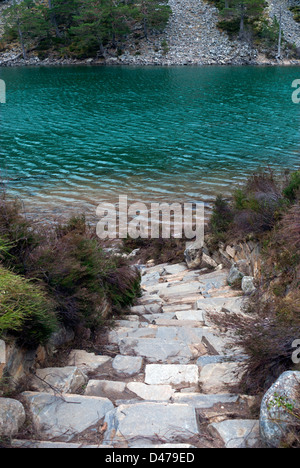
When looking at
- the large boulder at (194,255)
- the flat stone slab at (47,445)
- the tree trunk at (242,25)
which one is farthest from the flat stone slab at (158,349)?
the tree trunk at (242,25)

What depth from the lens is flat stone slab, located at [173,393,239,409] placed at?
3494 millimetres

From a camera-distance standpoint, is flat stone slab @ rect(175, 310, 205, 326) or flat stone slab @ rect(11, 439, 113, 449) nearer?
flat stone slab @ rect(11, 439, 113, 449)

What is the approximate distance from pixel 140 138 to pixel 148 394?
19.9 meters

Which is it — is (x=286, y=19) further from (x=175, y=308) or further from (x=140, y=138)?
(x=175, y=308)

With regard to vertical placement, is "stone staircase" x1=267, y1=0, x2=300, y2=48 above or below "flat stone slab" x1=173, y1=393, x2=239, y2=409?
above

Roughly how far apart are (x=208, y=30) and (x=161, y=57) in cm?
1173

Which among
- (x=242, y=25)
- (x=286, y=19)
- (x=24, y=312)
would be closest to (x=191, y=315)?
(x=24, y=312)

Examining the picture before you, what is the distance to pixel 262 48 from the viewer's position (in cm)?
6356

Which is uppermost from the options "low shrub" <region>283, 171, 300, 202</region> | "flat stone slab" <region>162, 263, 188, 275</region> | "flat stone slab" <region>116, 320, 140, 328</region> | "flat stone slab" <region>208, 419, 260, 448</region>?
"low shrub" <region>283, 171, 300, 202</region>

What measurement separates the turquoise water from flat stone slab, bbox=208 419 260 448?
5413 mm

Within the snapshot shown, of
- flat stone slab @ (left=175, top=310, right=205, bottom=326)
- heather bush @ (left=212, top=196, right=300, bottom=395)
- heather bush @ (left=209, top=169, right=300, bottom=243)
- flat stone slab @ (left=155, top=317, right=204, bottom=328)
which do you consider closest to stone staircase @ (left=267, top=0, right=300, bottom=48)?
heather bush @ (left=209, top=169, right=300, bottom=243)

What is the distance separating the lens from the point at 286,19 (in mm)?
70438

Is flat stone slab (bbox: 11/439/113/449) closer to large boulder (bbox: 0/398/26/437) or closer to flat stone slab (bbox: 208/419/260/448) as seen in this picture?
large boulder (bbox: 0/398/26/437)

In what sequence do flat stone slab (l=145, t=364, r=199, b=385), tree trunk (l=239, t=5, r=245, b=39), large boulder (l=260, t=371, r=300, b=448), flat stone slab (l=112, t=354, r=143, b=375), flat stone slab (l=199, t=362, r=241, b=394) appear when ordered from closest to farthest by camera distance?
large boulder (l=260, t=371, r=300, b=448) → flat stone slab (l=199, t=362, r=241, b=394) → flat stone slab (l=145, t=364, r=199, b=385) → flat stone slab (l=112, t=354, r=143, b=375) → tree trunk (l=239, t=5, r=245, b=39)
